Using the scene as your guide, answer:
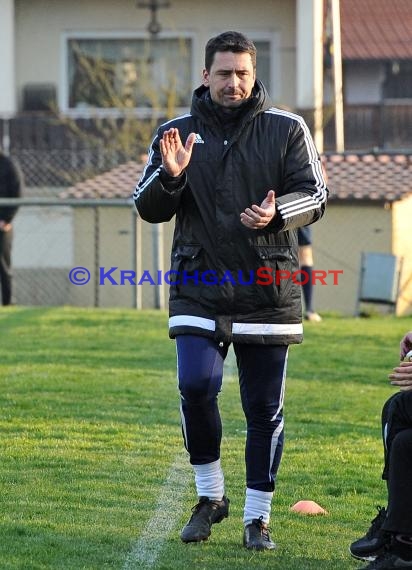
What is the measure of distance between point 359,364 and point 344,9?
2089 cm

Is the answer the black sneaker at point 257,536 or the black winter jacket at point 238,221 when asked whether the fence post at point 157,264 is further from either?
the black sneaker at point 257,536

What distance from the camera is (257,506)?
5723 millimetres

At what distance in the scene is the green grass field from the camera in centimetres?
557

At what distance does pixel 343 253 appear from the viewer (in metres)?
→ 22.2

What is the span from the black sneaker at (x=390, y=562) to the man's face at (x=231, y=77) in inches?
76.5

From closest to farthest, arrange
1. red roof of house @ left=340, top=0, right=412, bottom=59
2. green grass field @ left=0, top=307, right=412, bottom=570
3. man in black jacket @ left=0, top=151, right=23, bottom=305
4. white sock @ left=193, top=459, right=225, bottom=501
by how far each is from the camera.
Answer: green grass field @ left=0, top=307, right=412, bottom=570 < white sock @ left=193, top=459, right=225, bottom=501 < man in black jacket @ left=0, top=151, right=23, bottom=305 < red roof of house @ left=340, top=0, right=412, bottom=59

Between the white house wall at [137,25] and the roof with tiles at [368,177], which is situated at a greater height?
the white house wall at [137,25]

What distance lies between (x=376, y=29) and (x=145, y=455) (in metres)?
24.7

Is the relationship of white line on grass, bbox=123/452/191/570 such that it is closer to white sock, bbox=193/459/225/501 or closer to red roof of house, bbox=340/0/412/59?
white sock, bbox=193/459/225/501

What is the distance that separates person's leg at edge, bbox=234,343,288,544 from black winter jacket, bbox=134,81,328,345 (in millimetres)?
93

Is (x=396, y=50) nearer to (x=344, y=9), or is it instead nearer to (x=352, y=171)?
(x=344, y=9)

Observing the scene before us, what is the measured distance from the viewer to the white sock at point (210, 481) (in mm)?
5828

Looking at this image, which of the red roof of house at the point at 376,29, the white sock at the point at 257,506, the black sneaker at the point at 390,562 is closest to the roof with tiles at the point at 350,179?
the red roof of house at the point at 376,29

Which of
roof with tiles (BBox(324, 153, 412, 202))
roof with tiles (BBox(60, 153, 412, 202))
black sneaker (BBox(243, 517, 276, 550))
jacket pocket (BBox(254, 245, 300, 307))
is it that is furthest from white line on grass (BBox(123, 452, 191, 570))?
roof with tiles (BBox(60, 153, 412, 202))
